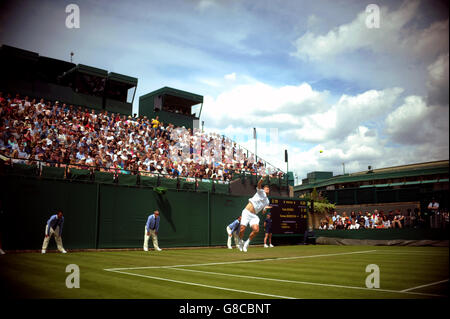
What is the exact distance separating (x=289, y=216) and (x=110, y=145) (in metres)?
12.9

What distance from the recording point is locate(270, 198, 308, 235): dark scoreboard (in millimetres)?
26078

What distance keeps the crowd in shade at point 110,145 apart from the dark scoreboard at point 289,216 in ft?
13.5

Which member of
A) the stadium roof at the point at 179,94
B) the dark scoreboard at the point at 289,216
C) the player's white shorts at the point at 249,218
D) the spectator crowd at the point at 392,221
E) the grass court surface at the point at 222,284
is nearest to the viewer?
the grass court surface at the point at 222,284

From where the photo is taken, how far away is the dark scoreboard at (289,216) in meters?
26.1

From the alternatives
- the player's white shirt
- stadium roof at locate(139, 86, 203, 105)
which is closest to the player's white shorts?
the player's white shirt

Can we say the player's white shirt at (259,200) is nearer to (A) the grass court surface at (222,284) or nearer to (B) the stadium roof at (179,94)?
(A) the grass court surface at (222,284)

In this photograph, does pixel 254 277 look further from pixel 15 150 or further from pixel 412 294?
pixel 15 150

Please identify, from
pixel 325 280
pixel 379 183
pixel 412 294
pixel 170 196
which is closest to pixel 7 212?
pixel 170 196

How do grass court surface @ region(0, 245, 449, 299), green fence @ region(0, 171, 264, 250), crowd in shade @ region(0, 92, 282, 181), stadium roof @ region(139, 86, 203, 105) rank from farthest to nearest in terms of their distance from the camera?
stadium roof @ region(139, 86, 203, 105)
crowd in shade @ region(0, 92, 282, 181)
green fence @ region(0, 171, 264, 250)
grass court surface @ region(0, 245, 449, 299)

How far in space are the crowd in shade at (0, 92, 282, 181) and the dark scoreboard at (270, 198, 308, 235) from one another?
411cm

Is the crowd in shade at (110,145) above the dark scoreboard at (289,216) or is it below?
above

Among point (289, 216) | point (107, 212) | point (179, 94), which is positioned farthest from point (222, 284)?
point (179, 94)

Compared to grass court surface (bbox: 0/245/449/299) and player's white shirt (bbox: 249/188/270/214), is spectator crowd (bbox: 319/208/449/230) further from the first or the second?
grass court surface (bbox: 0/245/449/299)

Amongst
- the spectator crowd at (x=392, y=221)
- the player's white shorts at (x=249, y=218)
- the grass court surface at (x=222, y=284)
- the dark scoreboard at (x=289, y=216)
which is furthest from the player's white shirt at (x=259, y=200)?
the spectator crowd at (x=392, y=221)
